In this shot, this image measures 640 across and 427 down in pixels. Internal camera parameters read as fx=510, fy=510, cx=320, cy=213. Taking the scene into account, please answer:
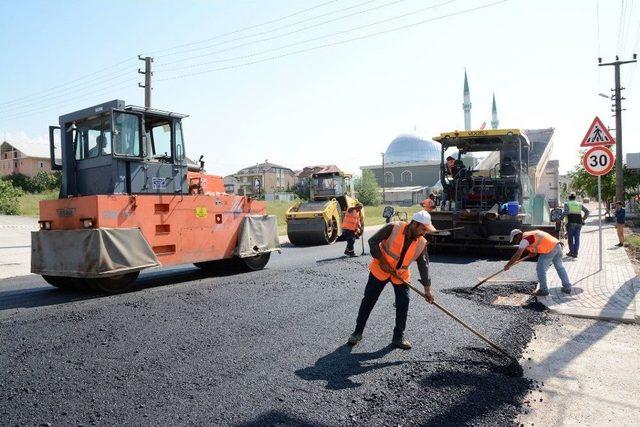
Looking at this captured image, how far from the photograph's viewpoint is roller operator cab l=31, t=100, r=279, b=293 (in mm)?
6531

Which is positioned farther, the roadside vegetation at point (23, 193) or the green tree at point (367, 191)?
the green tree at point (367, 191)

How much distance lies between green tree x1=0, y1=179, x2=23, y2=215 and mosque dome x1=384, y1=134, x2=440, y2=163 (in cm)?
5344

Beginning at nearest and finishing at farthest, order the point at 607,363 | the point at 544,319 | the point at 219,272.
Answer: the point at 607,363 < the point at 544,319 < the point at 219,272

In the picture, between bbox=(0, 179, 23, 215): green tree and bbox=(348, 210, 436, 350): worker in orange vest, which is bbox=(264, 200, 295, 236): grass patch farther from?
bbox=(0, 179, 23, 215): green tree

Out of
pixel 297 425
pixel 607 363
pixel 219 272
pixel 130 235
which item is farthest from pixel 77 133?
pixel 607 363

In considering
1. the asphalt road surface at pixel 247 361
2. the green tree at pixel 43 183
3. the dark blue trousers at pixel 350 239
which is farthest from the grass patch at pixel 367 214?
the green tree at pixel 43 183

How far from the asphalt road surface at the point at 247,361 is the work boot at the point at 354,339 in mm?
61

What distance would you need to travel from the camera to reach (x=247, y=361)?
4129mm

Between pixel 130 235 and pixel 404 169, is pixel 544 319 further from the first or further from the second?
pixel 404 169

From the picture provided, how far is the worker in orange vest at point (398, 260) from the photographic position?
14.3ft

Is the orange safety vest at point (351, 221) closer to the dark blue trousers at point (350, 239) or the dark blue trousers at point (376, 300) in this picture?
the dark blue trousers at point (350, 239)

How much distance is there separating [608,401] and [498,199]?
7313mm

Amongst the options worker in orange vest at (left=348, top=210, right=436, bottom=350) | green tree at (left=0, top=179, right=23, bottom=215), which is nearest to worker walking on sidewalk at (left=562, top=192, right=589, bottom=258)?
worker in orange vest at (left=348, top=210, right=436, bottom=350)

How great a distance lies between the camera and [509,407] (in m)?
3.45
